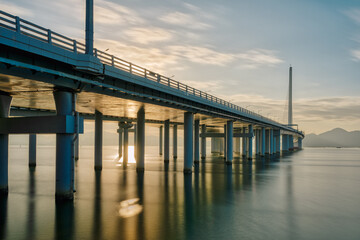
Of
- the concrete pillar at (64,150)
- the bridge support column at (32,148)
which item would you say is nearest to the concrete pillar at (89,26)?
the concrete pillar at (64,150)

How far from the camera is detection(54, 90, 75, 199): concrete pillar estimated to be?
26078mm

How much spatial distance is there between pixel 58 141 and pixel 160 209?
981cm

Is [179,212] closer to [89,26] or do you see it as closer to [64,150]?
[64,150]

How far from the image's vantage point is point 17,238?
18.2m

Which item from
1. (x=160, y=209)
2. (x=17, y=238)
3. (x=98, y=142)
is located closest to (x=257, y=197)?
(x=160, y=209)

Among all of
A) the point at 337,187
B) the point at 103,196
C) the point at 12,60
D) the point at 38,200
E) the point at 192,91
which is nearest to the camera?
the point at 12,60

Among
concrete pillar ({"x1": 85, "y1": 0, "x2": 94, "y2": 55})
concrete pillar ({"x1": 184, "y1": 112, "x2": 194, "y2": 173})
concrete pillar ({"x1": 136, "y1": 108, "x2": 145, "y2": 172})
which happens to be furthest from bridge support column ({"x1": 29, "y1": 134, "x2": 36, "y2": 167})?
concrete pillar ({"x1": 85, "y1": 0, "x2": 94, "y2": 55})

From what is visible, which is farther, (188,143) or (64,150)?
(188,143)

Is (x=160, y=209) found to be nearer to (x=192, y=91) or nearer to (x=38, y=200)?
(x=38, y=200)

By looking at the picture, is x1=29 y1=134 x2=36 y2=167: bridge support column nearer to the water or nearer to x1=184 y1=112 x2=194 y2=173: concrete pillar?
the water

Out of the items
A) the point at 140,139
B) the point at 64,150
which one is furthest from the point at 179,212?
the point at 140,139

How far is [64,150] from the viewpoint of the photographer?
26.3 metres

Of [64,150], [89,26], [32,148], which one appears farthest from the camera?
[32,148]

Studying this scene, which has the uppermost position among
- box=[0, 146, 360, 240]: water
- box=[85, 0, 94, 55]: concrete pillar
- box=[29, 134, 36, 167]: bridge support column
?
box=[85, 0, 94, 55]: concrete pillar
